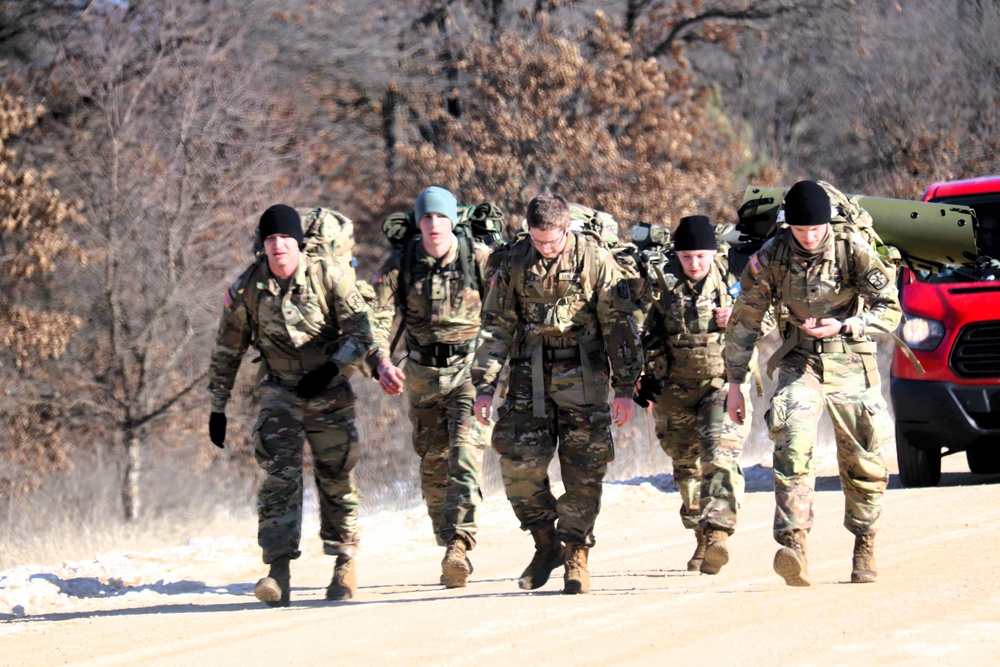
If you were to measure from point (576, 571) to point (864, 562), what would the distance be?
1446 mm

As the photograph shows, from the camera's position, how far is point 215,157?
2316cm

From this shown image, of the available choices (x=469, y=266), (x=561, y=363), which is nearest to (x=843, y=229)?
(x=561, y=363)

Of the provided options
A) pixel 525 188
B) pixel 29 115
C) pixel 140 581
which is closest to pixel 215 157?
pixel 29 115

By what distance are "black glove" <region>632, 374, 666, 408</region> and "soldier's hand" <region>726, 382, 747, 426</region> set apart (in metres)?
0.79

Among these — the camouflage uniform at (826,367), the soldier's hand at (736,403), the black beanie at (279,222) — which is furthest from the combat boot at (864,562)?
the black beanie at (279,222)

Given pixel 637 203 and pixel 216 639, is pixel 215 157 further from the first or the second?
pixel 216 639

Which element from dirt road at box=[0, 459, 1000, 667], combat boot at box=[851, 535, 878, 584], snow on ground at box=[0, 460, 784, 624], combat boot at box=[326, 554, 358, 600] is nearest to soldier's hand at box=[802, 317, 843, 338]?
combat boot at box=[851, 535, 878, 584]

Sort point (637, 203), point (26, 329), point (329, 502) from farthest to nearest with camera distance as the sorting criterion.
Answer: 1. point (637, 203)
2. point (26, 329)
3. point (329, 502)

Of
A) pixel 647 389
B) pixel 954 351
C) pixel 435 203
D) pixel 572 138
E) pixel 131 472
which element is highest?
pixel 572 138

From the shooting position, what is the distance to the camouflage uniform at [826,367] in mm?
7727

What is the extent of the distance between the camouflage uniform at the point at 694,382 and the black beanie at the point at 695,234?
0.23 meters

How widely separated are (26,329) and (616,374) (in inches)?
573

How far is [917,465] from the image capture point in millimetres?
12898

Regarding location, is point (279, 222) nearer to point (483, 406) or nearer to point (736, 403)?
point (483, 406)
